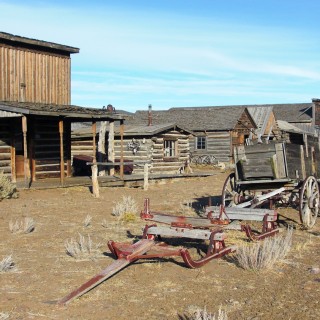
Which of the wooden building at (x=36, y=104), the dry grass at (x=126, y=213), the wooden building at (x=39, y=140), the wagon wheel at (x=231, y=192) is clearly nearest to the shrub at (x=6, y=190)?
the wooden building at (x=36, y=104)

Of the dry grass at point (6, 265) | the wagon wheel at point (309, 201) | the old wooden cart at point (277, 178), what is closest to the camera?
the dry grass at point (6, 265)

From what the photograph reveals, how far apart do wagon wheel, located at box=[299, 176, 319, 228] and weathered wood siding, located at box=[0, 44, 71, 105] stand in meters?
12.9

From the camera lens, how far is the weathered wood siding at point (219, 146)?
3550 cm

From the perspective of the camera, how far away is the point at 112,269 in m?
6.23

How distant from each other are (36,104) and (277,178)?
11459 mm

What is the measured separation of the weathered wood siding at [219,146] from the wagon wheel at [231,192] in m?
23.8

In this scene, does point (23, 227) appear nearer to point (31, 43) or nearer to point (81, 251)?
point (81, 251)

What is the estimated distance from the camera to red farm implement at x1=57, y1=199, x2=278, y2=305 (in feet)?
20.5

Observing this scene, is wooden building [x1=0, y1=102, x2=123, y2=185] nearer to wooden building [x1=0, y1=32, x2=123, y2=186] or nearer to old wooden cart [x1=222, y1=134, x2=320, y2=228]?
wooden building [x1=0, y1=32, x2=123, y2=186]

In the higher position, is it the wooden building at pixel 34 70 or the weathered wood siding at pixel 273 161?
the wooden building at pixel 34 70

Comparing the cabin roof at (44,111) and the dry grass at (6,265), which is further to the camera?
the cabin roof at (44,111)

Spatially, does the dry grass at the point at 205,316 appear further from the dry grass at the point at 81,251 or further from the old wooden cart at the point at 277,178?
the old wooden cart at the point at 277,178

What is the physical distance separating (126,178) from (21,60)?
6.53 meters

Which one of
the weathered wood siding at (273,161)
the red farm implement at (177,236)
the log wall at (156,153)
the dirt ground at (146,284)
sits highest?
the log wall at (156,153)
